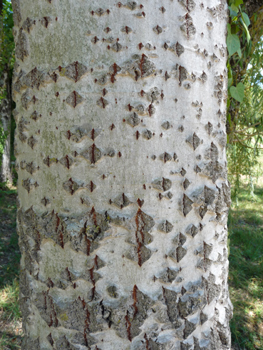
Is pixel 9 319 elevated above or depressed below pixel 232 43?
below

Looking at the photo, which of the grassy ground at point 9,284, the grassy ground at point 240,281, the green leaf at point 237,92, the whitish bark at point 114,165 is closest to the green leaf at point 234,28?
the green leaf at point 237,92

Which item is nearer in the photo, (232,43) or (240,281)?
(232,43)

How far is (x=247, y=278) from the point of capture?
3.32 m

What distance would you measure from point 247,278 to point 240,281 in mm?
153

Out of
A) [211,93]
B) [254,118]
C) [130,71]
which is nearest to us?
[130,71]

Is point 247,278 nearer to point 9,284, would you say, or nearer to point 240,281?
point 240,281

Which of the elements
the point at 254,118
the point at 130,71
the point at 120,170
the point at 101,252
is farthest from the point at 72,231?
the point at 254,118

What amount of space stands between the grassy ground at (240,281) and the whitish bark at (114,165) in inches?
69.1

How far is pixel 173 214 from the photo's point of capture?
79 cm

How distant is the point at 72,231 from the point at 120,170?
0.21m

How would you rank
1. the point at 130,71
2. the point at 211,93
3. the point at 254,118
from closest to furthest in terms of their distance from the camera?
1. the point at 130,71
2. the point at 211,93
3. the point at 254,118

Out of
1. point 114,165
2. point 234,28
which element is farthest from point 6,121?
point 114,165

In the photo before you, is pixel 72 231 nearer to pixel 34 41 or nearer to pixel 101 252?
pixel 101 252

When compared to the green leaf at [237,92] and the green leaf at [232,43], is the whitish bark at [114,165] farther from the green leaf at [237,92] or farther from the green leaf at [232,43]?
the green leaf at [237,92]
